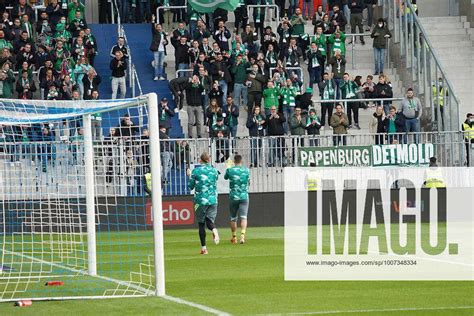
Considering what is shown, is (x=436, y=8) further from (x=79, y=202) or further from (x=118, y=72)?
(x=79, y=202)

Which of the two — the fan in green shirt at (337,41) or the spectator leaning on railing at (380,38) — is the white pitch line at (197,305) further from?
the spectator leaning on railing at (380,38)

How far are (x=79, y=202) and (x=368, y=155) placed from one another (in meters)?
14.8

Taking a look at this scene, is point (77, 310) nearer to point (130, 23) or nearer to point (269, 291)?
point (269, 291)

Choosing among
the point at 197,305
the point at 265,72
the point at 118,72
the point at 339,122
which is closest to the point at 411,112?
Answer: the point at 339,122

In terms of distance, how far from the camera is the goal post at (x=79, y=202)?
1941cm

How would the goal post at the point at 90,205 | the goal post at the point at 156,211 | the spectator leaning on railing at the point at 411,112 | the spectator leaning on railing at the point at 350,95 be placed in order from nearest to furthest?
the goal post at the point at 156,211, the goal post at the point at 90,205, the spectator leaning on railing at the point at 411,112, the spectator leaning on railing at the point at 350,95

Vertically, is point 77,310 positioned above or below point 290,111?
below

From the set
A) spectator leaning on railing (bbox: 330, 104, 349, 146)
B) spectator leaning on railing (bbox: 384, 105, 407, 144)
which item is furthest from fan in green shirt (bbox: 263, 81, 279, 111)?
spectator leaning on railing (bbox: 384, 105, 407, 144)

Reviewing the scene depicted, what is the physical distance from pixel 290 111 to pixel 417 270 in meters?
20.5

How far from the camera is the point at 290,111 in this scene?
41.2m

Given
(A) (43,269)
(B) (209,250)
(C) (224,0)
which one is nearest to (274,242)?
(B) (209,250)

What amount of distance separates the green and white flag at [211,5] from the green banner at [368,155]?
28.8ft

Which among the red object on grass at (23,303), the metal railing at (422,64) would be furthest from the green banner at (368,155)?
the red object on grass at (23,303)

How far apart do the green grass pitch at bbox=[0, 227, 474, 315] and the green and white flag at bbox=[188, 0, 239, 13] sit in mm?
20305
